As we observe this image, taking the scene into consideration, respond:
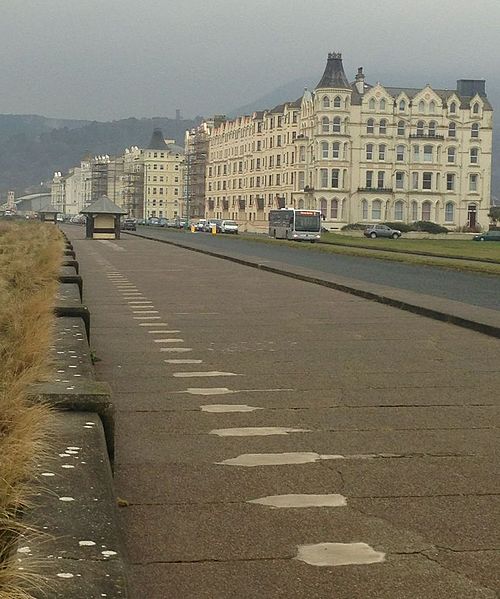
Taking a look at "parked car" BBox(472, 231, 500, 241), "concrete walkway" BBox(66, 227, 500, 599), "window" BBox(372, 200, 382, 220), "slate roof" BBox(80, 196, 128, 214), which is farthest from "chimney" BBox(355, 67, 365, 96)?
"concrete walkway" BBox(66, 227, 500, 599)

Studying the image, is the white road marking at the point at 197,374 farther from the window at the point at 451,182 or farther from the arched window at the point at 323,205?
the window at the point at 451,182

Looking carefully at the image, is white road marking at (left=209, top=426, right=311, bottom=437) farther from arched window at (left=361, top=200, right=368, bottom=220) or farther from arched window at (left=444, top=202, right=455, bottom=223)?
arched window at (left=444, top=202, right=455, bottom=223)

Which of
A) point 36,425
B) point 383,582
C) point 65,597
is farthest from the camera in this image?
point 36,425

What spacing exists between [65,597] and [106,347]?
10.9 m

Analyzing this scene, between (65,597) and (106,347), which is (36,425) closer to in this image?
(65,597)

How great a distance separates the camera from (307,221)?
89.7 metres

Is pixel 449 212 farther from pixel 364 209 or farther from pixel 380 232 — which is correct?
pixel 380 232

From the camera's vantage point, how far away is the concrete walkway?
552cm

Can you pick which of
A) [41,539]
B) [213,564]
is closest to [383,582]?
[213,564]

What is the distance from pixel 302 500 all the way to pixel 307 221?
83.2 m

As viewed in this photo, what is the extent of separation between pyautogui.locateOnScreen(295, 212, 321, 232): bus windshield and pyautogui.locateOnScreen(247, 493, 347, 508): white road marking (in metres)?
82.4

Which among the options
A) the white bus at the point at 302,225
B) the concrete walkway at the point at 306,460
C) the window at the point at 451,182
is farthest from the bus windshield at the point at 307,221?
the concrete walkway at the point at 306,460

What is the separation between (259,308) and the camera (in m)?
21.1

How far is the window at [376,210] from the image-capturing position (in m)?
125
